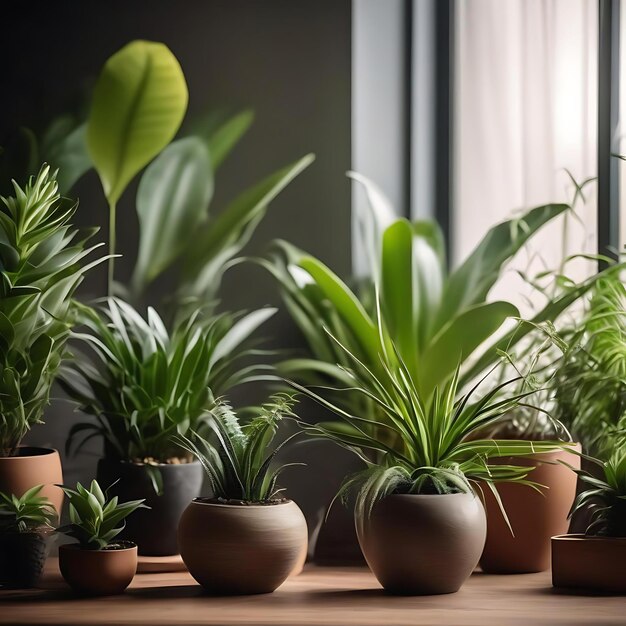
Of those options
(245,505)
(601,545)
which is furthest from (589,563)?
(245,505)

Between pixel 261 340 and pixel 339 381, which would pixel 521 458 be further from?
pixel 261 340

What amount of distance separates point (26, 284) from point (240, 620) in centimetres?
62

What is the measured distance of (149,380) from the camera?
158 centimetres

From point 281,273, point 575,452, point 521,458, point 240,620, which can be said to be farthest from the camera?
point 281,273

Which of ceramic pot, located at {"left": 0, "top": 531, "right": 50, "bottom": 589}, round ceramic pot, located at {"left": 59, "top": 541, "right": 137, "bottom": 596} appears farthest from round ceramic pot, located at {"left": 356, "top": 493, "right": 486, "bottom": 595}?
ceramic pot, located at {"left": 0, "top": 531, "right": 50, "bottom": 589}

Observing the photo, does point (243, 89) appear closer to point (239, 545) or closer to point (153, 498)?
point (153, 498)

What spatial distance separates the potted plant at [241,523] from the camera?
4.25ft

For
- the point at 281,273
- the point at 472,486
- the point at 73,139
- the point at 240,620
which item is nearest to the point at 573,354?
the point at 472,486

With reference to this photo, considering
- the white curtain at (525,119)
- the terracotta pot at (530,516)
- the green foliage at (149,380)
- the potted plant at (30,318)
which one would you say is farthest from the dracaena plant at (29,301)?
the white curtain at (525,119)

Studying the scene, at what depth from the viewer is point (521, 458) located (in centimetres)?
148

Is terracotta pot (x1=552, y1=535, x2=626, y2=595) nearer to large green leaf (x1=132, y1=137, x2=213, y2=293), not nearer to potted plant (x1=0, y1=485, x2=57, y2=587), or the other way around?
potted plant (x1=0, y1=485, x2=57, y2=587)

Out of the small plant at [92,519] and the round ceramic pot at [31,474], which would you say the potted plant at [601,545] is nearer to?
the small plant at [92,519]

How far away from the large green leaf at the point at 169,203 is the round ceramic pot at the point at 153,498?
0.42 meters

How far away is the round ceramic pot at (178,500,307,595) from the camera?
50.9 inches
